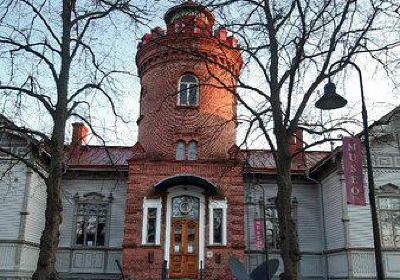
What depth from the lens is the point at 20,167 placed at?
19969 mm

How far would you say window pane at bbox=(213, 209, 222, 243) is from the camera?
1944cm

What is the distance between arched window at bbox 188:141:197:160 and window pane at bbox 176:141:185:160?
277 millimetres

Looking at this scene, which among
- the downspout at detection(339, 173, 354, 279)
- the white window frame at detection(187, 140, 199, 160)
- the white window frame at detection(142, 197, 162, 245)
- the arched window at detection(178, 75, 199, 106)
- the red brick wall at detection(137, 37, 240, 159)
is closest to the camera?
the downspout at detection(339, 173, 354, 279)

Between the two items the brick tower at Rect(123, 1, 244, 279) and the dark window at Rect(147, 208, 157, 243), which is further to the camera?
the dark window at Rect(147, 208, 157, 243)

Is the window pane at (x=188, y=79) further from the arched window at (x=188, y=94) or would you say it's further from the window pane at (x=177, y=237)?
the window pane at (x=177, y=237)

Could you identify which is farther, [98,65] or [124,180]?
[124,180]

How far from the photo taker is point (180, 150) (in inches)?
811

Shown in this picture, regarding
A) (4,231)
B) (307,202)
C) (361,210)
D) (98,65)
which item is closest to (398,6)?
(98,65)

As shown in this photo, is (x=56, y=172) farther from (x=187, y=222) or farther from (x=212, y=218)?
(x=212, y=218)

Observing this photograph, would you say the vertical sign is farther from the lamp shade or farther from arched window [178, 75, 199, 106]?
the lamp shade

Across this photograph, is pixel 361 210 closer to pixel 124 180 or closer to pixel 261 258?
pixel 261 258

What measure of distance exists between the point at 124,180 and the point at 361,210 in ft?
37.6

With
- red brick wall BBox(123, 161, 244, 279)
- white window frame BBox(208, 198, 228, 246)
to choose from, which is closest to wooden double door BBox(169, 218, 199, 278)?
red brick wall BBox(123, 161, 244, 279)

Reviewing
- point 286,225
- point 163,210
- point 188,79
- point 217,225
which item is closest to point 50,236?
point 286,225
